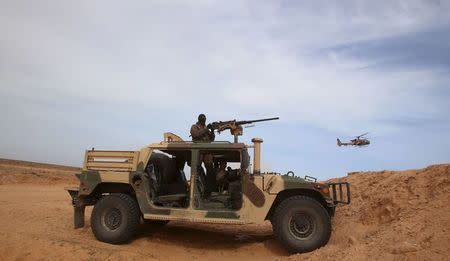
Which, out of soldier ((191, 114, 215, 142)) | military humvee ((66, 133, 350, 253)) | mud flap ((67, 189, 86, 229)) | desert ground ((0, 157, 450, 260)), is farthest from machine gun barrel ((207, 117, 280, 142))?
mud flap ((67, 189, 86, 229))

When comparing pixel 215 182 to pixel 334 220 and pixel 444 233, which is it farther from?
pixel 444 233

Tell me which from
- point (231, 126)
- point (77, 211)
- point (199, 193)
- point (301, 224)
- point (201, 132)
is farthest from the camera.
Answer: point (231, 126)

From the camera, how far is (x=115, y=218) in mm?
7844

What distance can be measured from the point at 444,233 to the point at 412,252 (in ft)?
1.94

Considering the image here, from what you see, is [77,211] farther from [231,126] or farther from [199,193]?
[231,126]

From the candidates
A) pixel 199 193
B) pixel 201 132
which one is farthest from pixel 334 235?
pixel 201 132

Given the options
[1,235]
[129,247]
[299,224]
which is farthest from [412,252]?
[1,235]

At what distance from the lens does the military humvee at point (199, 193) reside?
705cm

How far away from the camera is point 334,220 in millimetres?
Result: 8367

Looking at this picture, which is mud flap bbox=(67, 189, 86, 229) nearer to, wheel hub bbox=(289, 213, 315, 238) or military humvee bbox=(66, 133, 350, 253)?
military humvee bbox=(66, 133, 350, 253)

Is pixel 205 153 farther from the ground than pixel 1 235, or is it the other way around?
pixel 205 153

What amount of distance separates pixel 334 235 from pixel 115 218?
401 centimetres

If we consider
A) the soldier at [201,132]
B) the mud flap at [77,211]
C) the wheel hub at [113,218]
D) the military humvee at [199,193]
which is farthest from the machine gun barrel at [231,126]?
the mud flap at [77,211]

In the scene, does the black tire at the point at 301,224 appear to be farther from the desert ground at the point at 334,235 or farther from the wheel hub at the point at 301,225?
the desert ground at the point at 334,235
